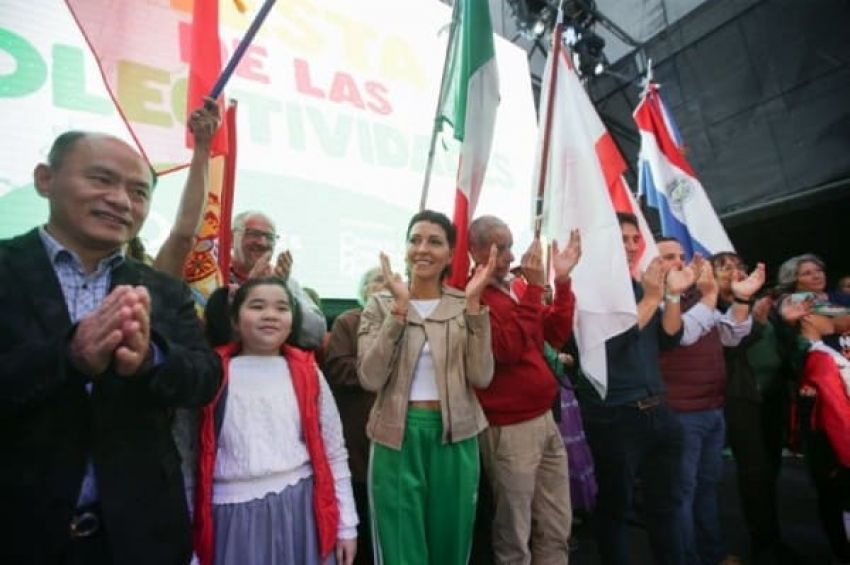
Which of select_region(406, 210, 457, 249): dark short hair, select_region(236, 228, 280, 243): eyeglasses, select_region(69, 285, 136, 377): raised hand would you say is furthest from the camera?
select_region(236, 228, 280, 243): eyeglasses

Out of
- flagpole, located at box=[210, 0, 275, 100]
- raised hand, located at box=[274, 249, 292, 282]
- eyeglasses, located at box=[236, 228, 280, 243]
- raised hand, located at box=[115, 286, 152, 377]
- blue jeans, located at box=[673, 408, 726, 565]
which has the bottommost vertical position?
blue jeans, located at box=[673, 408, 726, 565]

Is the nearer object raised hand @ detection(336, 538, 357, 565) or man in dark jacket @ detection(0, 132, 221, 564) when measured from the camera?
man in dark jacket @ detection(0, 132, 221, 564)

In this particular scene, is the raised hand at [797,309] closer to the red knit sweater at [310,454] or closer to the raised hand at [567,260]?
the raised hand at [567,260]

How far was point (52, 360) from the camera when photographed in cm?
83

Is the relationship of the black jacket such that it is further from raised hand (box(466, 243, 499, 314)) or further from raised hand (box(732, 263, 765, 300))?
raised hand (box(732, 263, 765, 300))

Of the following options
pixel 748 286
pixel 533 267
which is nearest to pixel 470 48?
pixel 533 267

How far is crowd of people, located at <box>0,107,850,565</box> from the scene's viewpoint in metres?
0.93

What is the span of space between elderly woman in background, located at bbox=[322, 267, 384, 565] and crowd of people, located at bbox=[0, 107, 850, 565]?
0.03 feet

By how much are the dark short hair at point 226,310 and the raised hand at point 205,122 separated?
525 millimetres

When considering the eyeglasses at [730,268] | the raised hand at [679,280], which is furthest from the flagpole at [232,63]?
the eyeglasses at [730,268]

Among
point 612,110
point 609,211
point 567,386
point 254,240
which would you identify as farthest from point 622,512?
point 612,110

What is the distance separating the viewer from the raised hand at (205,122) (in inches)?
62.2

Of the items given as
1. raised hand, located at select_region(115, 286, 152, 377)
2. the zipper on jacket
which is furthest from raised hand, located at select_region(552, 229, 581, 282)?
raised hand, located at select_region(115, 286, 152, 377)

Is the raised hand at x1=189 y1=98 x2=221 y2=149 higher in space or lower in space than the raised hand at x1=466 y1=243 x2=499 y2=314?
higher
